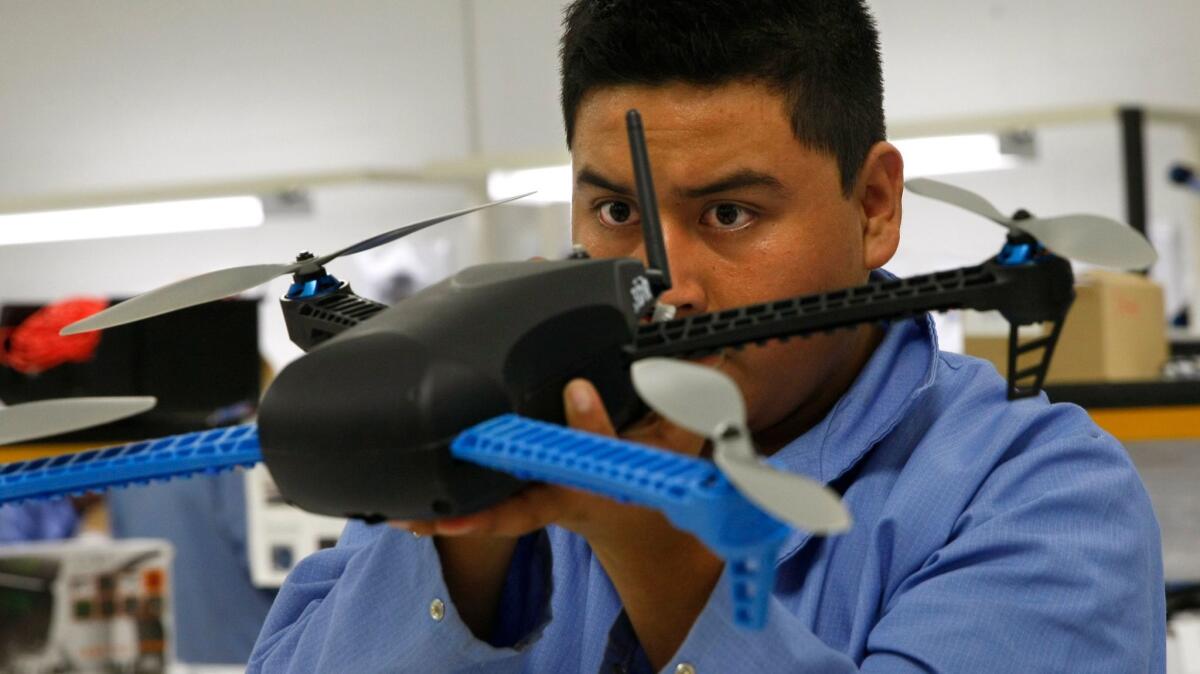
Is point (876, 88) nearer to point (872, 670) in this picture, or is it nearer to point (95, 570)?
point (872, 670)

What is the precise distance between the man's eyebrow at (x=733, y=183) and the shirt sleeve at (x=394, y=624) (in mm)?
225

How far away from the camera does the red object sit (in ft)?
8.07

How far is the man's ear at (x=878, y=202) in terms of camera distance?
841 millimetres

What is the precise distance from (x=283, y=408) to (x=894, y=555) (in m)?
0.41

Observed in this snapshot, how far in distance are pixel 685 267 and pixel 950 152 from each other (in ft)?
9.49

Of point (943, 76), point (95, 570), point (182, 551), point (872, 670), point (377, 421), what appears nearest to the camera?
point (377, 421)

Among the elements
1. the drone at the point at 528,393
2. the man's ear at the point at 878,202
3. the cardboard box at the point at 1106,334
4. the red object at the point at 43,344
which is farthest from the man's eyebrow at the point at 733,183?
the red object at the point at 43,344

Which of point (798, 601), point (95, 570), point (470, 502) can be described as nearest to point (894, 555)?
point (798, 601)

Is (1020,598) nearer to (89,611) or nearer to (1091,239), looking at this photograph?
(1091,239)

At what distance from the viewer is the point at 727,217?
749mm

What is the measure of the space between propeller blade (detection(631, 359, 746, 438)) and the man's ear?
0.49 m

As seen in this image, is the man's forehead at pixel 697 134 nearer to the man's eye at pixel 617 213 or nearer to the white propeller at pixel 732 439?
the man's eye at pixel 617 213

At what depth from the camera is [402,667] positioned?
68 cm

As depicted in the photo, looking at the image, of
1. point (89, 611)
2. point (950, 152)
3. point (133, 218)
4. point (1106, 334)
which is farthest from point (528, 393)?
point (133, 218)
